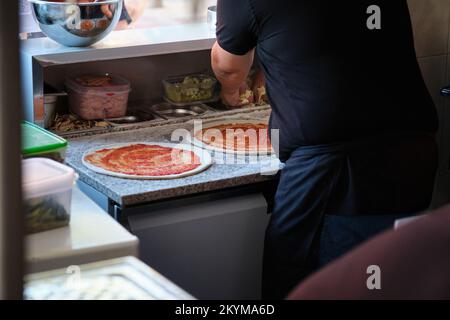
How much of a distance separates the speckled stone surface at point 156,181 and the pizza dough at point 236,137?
1.9 inches

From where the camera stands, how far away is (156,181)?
2.37 meters

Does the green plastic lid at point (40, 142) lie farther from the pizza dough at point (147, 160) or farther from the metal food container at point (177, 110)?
the metal food container at point (177, 110)

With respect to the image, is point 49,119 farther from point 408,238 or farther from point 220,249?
point 408,238

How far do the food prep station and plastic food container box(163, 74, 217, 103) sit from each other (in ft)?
0.08

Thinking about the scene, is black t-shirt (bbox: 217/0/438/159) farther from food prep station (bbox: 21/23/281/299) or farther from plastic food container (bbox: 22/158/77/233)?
plastic food container (bbox: 22/158/77/233)

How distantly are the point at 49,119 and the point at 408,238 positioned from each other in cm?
184

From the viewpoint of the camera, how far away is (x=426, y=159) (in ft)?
7.89

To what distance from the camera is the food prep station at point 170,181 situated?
7.77 ft

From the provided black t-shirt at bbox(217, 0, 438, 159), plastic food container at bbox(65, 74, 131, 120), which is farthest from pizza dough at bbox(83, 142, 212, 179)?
black t-shirt at bbox(217, 0, 438, 159)

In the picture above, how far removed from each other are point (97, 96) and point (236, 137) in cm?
46

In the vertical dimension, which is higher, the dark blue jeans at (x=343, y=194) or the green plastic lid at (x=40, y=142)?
the green plastic lid at (x=40, y=142)

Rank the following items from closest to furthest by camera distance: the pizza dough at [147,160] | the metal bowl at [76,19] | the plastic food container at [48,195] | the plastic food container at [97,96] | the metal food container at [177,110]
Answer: the plastic food container at [48,195], the pizza dough at [147,160], the metal bowl at [76,19], the plastic food container at [97,96], the metal food container at [177,110]

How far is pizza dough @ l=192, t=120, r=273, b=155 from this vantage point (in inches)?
104

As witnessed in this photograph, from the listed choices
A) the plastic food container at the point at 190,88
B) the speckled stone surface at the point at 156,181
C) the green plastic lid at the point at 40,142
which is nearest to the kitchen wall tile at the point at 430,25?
the plastic food container at the point at 190,88
